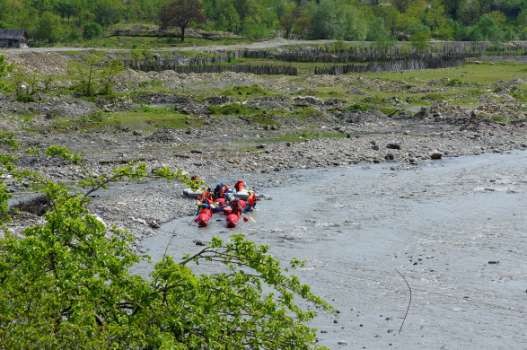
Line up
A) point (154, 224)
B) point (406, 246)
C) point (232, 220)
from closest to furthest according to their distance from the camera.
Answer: point (406, 246)
point (154, 224)
point (232, 220)

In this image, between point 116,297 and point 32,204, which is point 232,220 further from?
point 116,297

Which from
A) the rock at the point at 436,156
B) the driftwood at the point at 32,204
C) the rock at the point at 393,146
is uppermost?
the driftwood at the point at 32,204

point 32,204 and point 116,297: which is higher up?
point 116,297

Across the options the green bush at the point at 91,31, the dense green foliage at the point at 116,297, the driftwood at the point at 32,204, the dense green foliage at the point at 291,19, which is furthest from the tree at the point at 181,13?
the dense green foliage at the point at 116,297

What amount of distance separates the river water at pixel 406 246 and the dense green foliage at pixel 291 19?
77.5 metres

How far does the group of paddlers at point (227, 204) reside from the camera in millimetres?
28125

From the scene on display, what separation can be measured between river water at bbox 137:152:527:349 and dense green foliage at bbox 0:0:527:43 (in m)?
77.5

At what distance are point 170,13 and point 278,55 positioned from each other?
74.9 ft

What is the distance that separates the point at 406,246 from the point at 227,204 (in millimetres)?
6580

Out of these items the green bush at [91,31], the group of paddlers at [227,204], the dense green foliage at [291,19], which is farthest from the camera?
the dense green foliage at [291,19]

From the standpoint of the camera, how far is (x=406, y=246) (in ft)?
85.8

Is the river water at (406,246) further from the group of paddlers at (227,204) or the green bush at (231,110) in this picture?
the green bush at (231,110)

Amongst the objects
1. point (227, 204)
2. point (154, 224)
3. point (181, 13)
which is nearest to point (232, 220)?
point (227, 204)

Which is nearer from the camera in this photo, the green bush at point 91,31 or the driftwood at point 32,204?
the driftwood at point 32,204
